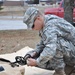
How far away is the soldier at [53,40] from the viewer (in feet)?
12.5

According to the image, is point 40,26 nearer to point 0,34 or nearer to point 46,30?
point 46,30

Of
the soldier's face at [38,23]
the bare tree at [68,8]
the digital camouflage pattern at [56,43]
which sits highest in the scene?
the soldier's face at [38,23]

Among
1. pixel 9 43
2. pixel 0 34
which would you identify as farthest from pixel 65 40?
pixel 0 34

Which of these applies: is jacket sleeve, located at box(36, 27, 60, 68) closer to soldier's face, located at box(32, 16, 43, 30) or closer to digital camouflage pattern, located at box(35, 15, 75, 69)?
digital camouflage pattern, located at box(35, 15, 75, 69)

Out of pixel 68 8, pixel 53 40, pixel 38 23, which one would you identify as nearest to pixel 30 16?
pixel 38 23

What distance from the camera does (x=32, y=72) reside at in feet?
16.1

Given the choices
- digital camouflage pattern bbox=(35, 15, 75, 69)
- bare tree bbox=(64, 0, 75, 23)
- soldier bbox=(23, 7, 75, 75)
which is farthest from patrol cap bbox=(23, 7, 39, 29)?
bare tree bbox=(64, 0, 75, 23)

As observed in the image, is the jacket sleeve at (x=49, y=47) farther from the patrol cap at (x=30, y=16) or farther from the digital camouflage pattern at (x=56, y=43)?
the patrol cap at (x=30, y=16)

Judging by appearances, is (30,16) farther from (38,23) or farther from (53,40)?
(53,40)

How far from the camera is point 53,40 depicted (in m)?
3.81

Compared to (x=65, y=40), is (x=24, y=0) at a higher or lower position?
lower

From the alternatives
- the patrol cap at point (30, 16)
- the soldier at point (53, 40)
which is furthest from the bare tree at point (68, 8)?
the patrol cap at point (30, 16)

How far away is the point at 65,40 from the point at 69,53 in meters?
0.17

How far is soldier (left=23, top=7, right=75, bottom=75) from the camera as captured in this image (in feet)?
12.5
